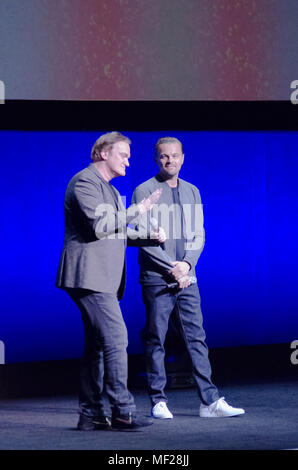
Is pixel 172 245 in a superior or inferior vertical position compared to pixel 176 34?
inferior

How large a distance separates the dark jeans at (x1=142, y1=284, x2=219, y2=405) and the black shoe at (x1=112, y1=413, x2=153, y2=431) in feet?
1.52

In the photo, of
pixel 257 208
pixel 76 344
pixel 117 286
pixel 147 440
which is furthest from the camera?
pixel 257 208

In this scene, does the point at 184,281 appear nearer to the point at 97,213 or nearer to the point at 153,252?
the point at 153,252

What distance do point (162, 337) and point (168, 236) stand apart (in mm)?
549

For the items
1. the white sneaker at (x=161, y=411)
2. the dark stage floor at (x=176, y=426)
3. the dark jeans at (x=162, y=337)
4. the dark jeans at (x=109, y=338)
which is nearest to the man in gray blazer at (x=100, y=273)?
the dark jeans at (x=109, y=338)

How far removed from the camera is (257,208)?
7961 millimetres

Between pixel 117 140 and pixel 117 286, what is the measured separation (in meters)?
0.71

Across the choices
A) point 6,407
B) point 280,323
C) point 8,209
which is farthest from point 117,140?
point 280,323

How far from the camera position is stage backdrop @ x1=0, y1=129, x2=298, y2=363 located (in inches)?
281

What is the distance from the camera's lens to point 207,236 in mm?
7754

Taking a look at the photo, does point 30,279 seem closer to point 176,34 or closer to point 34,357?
point 34,357

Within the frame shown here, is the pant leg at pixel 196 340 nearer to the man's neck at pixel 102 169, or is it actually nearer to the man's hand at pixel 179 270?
the man's hand at pixel 179 270

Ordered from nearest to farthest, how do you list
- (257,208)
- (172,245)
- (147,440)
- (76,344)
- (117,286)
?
(147,440) → (117,286) → (172,245) → (76,344) → (257,208)

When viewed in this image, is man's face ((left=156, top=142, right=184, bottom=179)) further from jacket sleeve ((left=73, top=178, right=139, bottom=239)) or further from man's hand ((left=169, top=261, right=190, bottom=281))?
jacket sleeve ((left=73, top=178, right=139, bottom=239))
